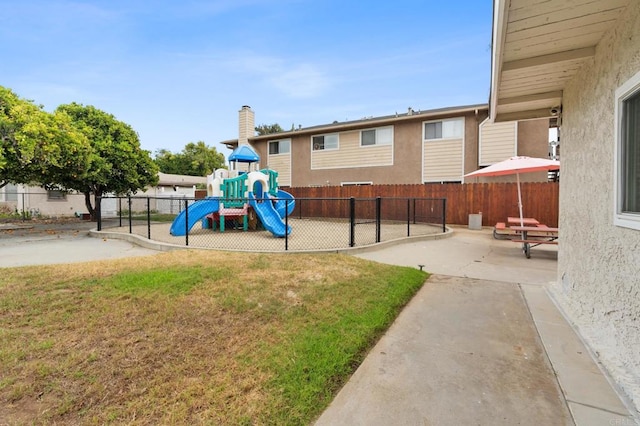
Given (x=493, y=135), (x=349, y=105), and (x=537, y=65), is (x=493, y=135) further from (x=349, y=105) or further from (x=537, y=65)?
(x=349, y=105)

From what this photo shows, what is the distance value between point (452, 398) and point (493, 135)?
51.2ft

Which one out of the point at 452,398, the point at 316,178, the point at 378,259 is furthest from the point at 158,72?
the point at 452,398

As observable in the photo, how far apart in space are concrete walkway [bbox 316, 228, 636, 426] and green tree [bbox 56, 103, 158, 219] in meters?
16.0

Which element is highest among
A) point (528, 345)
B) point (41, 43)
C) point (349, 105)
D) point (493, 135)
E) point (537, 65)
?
point (349, 105)

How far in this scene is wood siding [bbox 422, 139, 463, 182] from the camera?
16.2 m

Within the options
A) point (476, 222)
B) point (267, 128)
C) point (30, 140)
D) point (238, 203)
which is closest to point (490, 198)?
point (476, 222)

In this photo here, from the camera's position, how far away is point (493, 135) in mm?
14984

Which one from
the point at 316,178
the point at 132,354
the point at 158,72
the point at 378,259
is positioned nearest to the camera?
the point at 132,354

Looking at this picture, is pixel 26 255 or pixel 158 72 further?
pixel 158 72

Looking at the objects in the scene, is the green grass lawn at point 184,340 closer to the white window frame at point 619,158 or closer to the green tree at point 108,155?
the white window frame at point 619,158

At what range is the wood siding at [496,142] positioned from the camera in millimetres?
14602

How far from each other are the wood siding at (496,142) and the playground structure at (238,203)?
10.3m

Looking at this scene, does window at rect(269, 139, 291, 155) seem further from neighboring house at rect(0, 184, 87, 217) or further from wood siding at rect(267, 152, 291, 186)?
neighboring house at rect(0, 184, 87, 217)

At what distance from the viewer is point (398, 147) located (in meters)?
17.7
